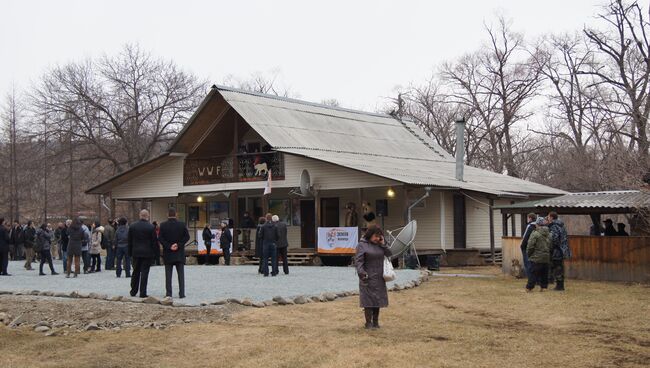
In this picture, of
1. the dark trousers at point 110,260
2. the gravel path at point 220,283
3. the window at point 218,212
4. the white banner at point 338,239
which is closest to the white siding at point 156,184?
the window at point 218,212

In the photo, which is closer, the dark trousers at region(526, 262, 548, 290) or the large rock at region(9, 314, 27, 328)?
the large rock at region(9, 314, 27, 328)

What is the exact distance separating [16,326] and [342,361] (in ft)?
19.0

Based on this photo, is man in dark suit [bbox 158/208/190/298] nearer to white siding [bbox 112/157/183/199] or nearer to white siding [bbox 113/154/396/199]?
white siding [bbox 113/154/396/199]

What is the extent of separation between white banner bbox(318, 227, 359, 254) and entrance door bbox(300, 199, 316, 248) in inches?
131

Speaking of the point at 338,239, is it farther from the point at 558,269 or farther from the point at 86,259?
the point at 558,269

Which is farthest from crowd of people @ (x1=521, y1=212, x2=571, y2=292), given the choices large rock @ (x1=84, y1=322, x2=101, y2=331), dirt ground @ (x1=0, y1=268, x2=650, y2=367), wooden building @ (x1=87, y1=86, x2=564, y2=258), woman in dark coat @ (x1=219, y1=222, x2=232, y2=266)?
woman in dark coat @ (x1=219, y1=222, x2=232, y2=266)

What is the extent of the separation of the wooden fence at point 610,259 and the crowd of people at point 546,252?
104 inches

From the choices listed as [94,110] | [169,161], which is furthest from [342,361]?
[94,110]

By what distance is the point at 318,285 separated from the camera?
59.3 feet

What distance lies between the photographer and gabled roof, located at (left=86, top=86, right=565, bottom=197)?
27.8m

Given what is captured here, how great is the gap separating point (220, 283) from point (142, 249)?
3.58 m

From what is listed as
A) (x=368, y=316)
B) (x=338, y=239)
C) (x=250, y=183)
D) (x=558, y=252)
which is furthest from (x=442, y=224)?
(x=368, y=316)

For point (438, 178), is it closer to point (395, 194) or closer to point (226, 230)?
point (395, 194)

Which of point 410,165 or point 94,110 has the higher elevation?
point 94,110
